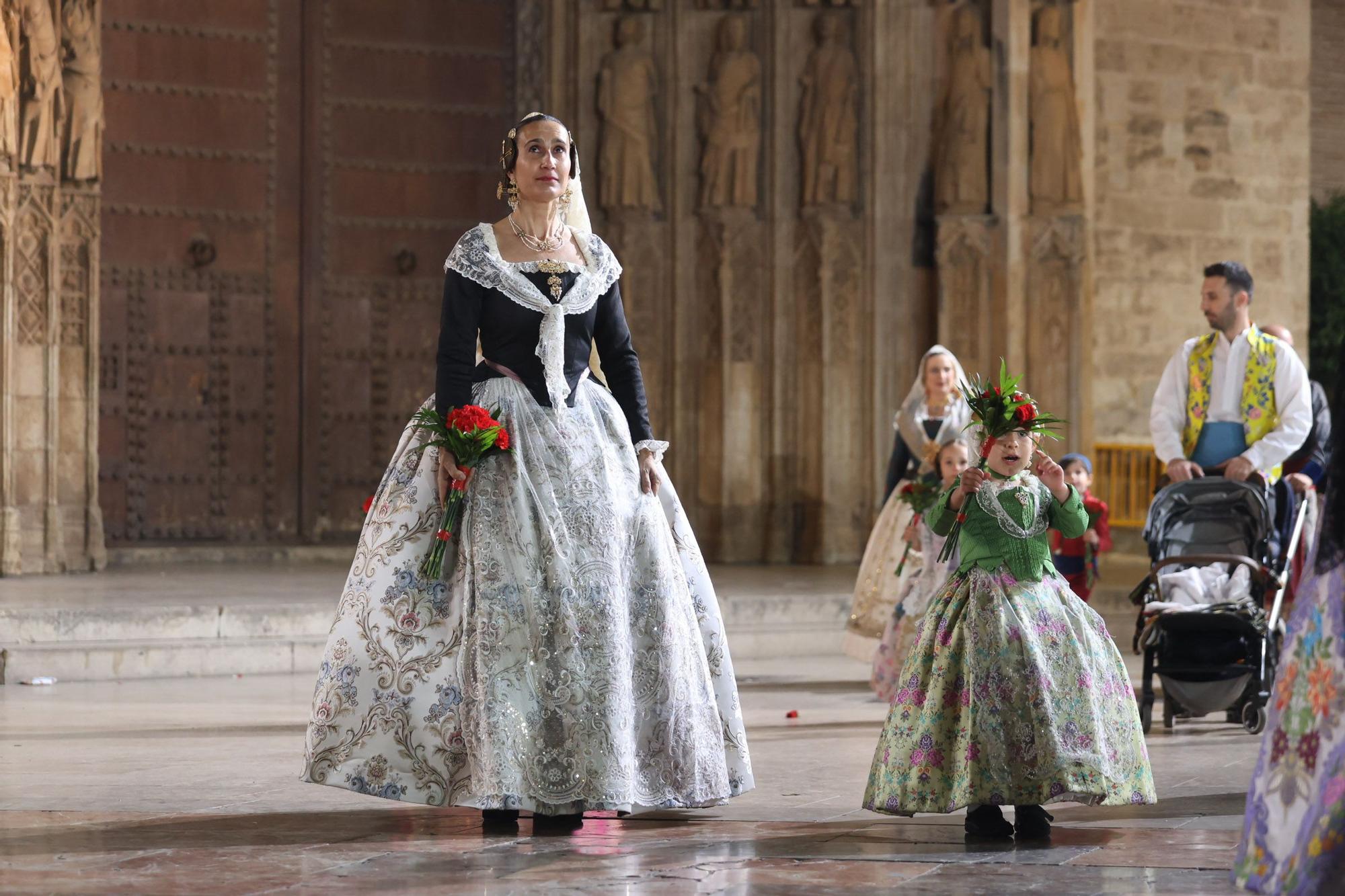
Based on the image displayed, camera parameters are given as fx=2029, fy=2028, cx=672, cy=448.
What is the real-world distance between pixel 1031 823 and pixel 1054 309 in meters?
9.86

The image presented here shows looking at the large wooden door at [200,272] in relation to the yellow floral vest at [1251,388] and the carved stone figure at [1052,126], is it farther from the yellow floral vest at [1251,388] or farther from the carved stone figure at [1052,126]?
the yellow floral vest at [1251,388]

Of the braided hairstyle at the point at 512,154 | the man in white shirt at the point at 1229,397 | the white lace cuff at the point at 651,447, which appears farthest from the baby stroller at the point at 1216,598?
the braided hairstyle at the point at 512,154

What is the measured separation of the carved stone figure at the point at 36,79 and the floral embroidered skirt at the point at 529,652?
819 centimetres

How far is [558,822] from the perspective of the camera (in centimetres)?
526

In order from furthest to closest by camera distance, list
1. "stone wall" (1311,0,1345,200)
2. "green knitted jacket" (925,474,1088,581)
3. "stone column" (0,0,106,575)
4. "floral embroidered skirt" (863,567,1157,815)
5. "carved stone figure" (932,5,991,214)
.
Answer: "stone wall" (1311,0,1345,200), "carved stone figure" (932,5,991,214), "stone column" (0,0,106,575), "green knitted jacket" (925,474,1088,581), "floral embroidered skirt" (863,567,1157,815)

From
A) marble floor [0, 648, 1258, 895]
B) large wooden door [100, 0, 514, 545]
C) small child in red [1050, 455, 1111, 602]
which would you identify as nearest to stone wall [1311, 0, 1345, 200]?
large wooden door [100, 0, 514, 545]

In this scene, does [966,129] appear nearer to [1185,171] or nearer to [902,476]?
[1185,171]

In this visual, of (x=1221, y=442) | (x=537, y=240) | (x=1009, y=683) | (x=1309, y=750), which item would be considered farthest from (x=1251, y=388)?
(x=1309, y=750)

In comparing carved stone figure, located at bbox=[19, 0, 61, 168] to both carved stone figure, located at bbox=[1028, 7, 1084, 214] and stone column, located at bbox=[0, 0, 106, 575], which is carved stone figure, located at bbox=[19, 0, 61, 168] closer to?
stone column, located at bbox=[0, 0, 106, 575]

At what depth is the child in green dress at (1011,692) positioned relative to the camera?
16.8 ft

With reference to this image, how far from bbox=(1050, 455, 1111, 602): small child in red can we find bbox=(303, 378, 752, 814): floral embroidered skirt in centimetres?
413

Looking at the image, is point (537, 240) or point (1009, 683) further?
point (537, 240)

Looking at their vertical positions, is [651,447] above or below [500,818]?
above

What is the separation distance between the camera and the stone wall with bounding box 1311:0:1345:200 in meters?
24.4
